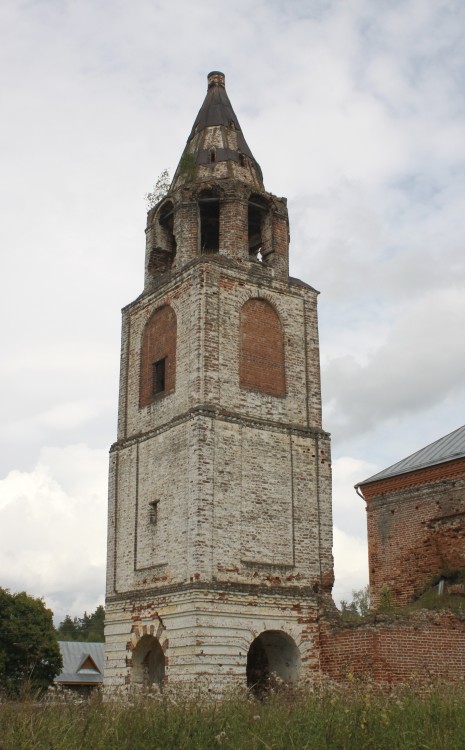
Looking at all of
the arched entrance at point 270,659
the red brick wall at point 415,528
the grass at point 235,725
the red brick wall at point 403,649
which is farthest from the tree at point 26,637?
the grass at point 235,725

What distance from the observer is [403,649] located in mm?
14430

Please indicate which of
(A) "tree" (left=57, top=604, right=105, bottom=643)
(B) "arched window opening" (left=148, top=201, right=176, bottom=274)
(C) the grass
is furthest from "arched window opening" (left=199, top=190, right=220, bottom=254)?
(A) "tree" (left=57, top=604, right=105, bottom=643)

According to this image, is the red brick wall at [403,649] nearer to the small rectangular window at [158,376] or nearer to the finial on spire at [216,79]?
the small rectangular window at [158,376]

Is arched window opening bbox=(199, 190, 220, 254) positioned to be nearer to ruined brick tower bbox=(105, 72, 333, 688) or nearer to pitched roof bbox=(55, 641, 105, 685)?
ruined brick tower bbox=(105, 72, 333, 688)

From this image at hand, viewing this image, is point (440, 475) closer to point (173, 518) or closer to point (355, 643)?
point (355, 643)

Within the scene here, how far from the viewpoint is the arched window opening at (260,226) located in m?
19.3

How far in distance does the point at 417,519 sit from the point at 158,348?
23.6ft

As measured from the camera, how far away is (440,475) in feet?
61.3

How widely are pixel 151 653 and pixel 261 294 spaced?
8.05m

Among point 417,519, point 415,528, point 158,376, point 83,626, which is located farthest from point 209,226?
point 83,626

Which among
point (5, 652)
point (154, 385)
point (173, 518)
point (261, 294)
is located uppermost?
point (261, 294)

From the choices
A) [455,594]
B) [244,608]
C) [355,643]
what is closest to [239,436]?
[244,608]

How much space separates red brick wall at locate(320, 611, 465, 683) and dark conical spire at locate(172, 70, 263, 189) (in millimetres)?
10423

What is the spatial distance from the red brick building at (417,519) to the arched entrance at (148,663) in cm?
555
